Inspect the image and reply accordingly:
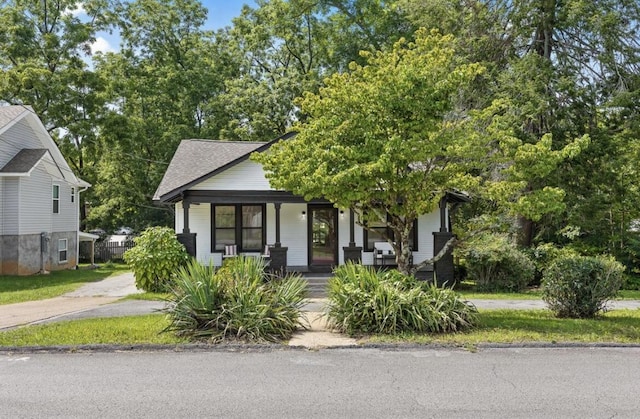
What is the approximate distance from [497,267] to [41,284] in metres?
16.3

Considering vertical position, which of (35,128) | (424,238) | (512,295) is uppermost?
(35,128)

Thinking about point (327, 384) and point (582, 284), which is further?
point (582, 284)

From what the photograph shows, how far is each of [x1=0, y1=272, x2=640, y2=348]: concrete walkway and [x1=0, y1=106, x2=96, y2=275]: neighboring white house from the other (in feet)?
21.4

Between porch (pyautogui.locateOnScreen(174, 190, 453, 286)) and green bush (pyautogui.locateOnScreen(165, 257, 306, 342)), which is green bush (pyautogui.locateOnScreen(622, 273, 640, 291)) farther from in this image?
green bush (pyautogui.locateOnScreen(165, 257, 306, 342))

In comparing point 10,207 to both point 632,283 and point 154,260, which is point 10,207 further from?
point 632,283

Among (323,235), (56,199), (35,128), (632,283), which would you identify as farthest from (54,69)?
(632,283)

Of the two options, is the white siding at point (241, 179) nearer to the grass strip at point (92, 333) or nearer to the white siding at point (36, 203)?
the grass strip at point (92, 333)

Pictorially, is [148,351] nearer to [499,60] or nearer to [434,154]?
[434,154]

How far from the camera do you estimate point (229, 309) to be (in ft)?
25.6

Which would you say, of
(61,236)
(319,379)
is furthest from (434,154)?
(61,236)

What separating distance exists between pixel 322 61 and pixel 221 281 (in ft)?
94.9

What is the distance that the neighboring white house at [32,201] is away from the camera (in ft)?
62.8

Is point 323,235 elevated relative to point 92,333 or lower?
elevated

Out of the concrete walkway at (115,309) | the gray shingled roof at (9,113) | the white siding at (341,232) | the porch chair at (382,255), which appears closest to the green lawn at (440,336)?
the concrete walkway at (115,309)
